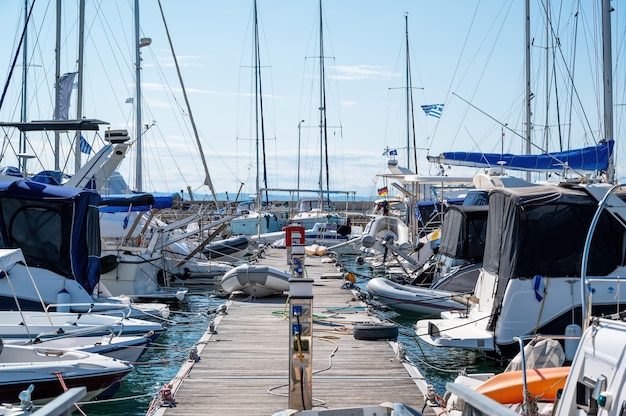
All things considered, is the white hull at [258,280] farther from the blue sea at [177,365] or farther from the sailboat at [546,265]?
the sailboat at [546,265]

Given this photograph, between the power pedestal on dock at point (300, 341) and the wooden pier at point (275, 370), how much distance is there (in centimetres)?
96

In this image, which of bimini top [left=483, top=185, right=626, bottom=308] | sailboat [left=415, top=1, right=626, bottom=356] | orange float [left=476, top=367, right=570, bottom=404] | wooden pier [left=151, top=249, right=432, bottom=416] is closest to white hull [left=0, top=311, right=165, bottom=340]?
wooden pier [left=151, top=249, right=432, bottom=416]

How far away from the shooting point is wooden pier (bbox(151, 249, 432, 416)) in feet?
30.1

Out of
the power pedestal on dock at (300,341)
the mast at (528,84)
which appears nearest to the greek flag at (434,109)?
the mast at (528,84)

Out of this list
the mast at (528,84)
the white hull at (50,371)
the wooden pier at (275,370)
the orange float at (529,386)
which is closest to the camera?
the orange float at (529,386)

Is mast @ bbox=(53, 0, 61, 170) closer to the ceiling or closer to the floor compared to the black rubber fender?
closer to the ceiling

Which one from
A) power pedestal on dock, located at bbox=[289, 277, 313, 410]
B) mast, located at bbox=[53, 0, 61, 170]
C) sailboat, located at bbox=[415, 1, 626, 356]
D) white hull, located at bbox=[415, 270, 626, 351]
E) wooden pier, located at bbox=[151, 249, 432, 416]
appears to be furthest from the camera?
mast, located at bbox=[53, 0, 61, 170]

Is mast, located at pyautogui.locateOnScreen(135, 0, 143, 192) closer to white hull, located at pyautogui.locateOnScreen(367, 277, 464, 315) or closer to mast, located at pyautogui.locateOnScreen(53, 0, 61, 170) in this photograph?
mast, located at pyautogui.locateOnScreen(53, 0, 61, 170)

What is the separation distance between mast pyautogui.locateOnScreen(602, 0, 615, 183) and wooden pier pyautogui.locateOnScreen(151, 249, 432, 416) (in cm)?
657

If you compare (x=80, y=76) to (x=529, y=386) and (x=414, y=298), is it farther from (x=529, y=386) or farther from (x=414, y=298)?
(x=529, y=386)

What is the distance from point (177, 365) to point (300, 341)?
7075mm

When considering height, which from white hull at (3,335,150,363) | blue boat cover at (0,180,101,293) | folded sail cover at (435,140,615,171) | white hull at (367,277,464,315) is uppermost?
folded sail cover at (435,140,615,171)

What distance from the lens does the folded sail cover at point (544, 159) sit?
771 inches

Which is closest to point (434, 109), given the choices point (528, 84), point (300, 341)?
point (528, 84)
